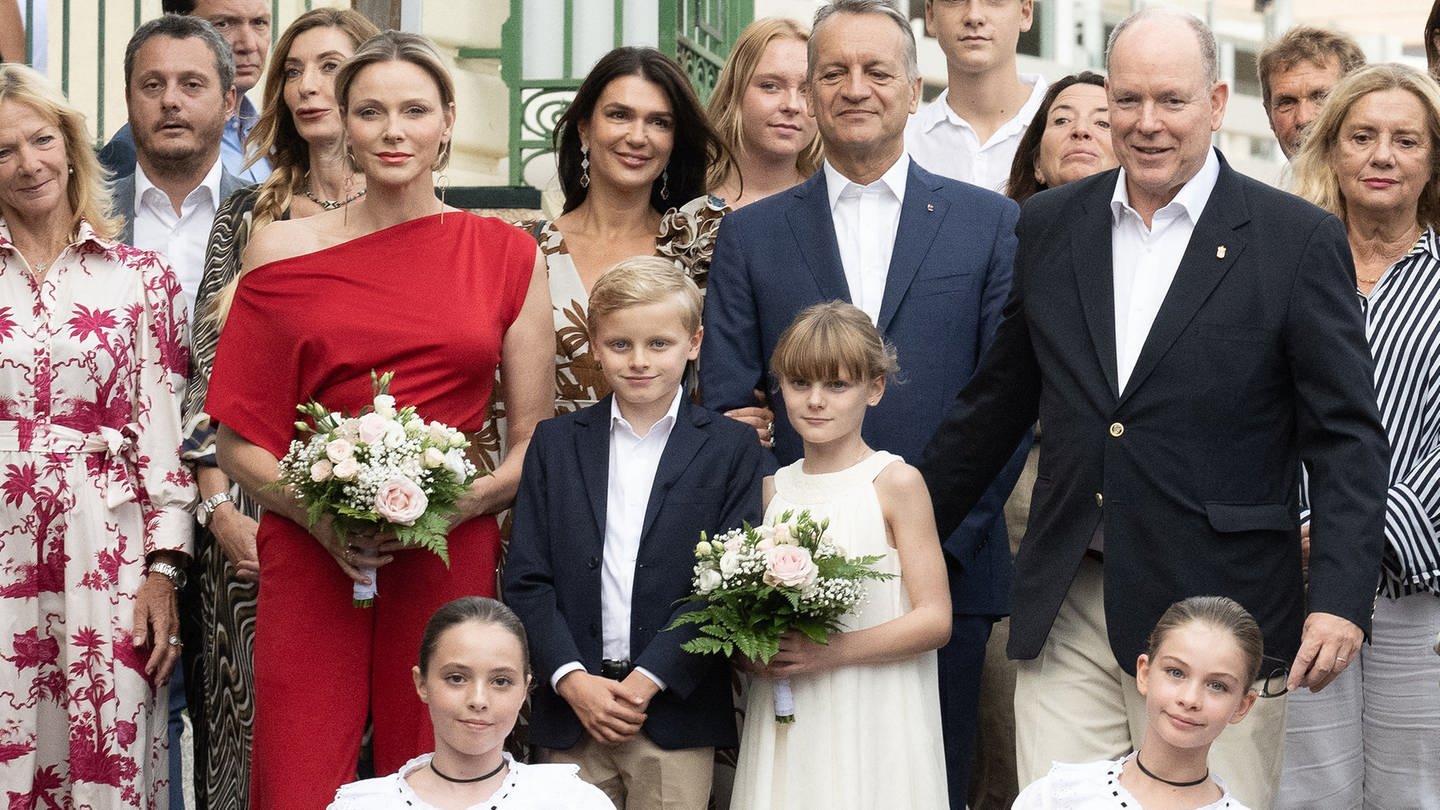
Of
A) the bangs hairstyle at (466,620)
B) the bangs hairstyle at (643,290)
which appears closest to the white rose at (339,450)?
the bangs hairstyle at (466,620)

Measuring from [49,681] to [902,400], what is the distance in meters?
2.67

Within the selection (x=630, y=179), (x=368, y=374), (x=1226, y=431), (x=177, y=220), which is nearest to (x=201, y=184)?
(x=177, y=220)

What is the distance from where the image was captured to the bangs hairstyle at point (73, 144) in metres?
6.30

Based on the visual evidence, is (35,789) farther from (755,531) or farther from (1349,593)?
(1349,593)

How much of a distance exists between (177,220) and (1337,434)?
4.20 metres

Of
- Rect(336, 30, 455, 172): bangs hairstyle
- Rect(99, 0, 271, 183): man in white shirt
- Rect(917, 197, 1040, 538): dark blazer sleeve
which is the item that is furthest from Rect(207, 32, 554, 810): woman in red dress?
Rect(99, 0, 271, 183): man in white shirt

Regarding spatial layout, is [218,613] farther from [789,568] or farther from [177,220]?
[789,568]

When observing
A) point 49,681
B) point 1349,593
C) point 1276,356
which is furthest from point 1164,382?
point 49,681

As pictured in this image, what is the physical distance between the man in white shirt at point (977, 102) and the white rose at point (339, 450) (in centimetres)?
307

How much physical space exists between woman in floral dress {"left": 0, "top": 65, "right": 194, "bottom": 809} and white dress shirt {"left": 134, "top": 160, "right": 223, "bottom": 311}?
0.71 m

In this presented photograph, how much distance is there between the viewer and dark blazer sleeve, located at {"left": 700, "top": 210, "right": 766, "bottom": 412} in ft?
18.9

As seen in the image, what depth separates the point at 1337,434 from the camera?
184 inches

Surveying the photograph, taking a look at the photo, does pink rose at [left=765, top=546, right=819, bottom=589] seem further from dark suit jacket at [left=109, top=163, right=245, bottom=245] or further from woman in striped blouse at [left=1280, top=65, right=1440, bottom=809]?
dark suit jacket at [left=109, top=163, right=245, bottom=245]

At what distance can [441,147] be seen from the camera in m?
5.75
